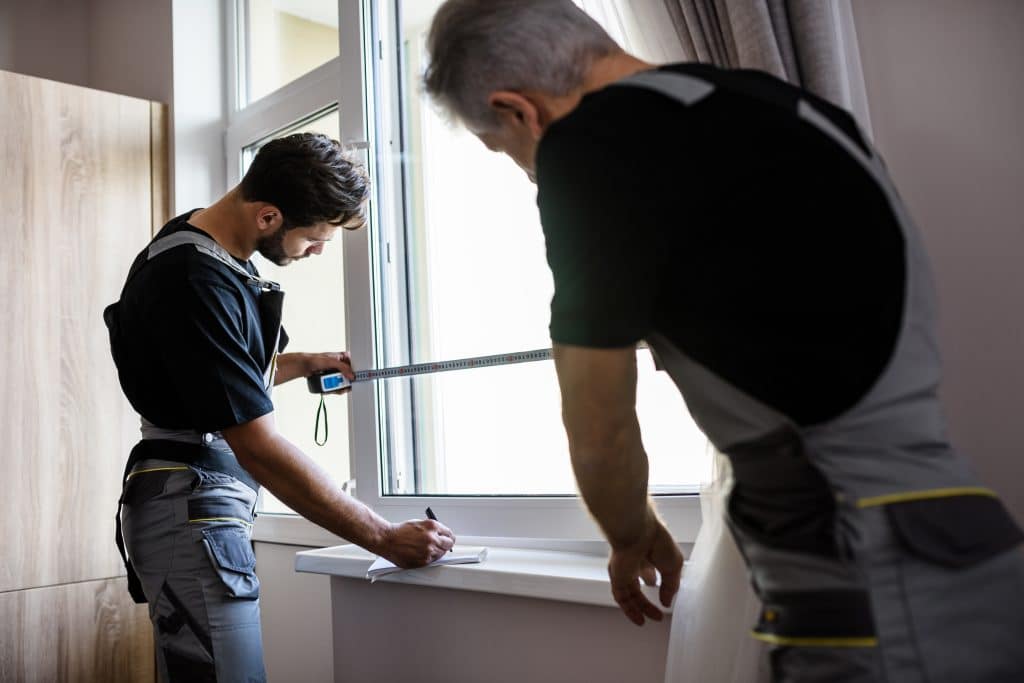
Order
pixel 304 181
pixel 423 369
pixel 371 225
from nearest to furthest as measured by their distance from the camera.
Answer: pixel 304 181
pixel 423 369
pixel 371 225

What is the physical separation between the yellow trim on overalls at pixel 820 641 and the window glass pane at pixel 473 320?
984mm

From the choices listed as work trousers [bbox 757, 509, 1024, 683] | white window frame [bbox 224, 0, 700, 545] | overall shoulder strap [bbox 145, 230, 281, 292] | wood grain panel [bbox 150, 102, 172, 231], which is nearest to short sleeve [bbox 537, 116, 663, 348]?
work trousers [bbox 757, 509, 1024, 683]

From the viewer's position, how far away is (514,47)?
0.84m

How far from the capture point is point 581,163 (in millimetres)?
696

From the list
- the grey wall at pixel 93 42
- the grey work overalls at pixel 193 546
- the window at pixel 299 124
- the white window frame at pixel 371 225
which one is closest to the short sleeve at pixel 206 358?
the grey work overalls at pixel 193 546

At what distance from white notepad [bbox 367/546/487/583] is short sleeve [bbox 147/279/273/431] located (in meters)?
0.39

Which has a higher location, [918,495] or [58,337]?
[58,337]

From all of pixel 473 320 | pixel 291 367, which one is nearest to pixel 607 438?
pixel 473 320

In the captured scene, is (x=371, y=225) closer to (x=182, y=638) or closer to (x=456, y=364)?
(x=456, y=364)

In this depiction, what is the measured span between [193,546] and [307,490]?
24cm

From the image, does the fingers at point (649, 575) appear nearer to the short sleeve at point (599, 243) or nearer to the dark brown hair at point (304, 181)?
the short sleeve at point (599, 243)

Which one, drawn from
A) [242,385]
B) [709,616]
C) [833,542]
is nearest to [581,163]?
[833,542]

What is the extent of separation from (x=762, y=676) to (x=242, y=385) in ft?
3.31

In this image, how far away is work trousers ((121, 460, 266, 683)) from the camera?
1.57 m
